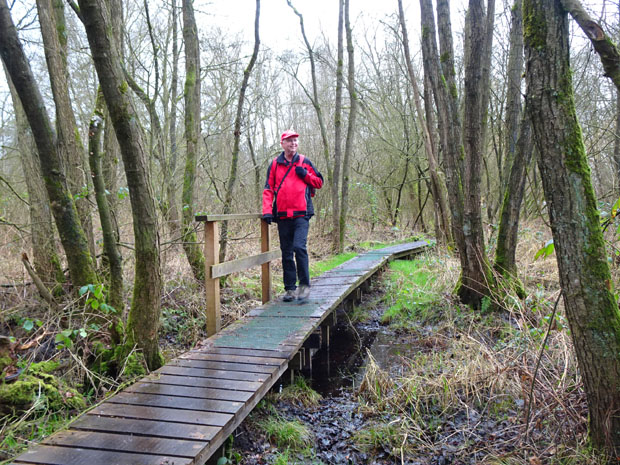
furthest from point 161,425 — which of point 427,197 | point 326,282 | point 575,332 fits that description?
point 427,197

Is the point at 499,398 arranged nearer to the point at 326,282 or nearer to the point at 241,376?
the point at 241,376

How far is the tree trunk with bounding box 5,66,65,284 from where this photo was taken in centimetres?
510

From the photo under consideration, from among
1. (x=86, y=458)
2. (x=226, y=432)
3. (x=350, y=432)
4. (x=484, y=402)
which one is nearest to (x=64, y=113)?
(x=86, y=458)

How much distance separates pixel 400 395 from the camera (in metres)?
4.14

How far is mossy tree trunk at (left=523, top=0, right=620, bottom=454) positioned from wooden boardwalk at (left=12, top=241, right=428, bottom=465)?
2.22m

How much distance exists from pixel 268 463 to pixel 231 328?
1926 millimetres

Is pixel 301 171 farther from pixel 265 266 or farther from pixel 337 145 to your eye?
pixel 337 145

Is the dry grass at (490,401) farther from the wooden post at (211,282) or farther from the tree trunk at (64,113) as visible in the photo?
the tree trunk at (64,113)

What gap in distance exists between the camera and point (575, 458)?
102 inches

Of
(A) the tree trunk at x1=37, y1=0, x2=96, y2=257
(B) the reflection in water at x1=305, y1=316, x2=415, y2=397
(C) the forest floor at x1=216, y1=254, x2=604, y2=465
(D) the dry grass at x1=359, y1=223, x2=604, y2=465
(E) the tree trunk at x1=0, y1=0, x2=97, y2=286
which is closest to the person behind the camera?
(D) the dry grass at x1=359, y1=223, x2=604, y2=465

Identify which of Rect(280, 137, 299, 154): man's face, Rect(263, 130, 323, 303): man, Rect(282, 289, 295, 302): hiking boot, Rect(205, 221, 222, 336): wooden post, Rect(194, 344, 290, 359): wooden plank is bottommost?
Rect(194, 344, 290, 359): wooden plank

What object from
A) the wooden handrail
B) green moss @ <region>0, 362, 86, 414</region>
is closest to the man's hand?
the wooden handrail

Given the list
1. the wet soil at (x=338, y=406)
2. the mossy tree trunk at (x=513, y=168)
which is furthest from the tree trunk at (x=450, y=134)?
the wet soil at (x=338, y=406)

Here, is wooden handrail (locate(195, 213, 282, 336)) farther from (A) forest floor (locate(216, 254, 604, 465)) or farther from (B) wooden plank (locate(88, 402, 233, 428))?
(B) wooden plank (locate(88, 402, 233, 428))
